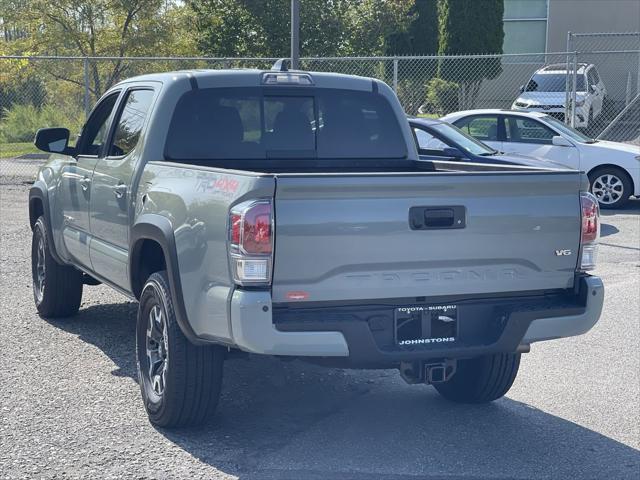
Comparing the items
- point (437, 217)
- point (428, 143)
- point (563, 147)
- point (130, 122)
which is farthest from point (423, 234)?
point (563, 147)

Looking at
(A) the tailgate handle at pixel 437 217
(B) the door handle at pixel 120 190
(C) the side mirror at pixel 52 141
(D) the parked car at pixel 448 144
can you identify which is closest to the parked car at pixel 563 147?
(D) the parked car at pixel 448 144

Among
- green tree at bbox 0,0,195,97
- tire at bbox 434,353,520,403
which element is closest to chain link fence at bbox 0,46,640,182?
green tree at bbox 0,0,195,97

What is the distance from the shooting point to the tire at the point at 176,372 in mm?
5180

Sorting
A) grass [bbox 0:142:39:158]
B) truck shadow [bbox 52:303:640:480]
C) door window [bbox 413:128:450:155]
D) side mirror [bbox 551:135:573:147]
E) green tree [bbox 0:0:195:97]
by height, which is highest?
green tree [bbox 0:0:195:97]

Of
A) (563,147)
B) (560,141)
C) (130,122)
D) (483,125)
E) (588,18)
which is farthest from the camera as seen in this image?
(588,18)

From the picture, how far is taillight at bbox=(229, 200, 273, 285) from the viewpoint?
14.8ft

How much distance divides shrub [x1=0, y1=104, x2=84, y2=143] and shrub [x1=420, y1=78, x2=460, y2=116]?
31.1 feet

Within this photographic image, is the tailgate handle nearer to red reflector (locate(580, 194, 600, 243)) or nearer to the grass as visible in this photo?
red reflector (locate(580, 194, 600, 243))

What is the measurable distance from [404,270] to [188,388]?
1.34 metres

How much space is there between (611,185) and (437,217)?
11.6m

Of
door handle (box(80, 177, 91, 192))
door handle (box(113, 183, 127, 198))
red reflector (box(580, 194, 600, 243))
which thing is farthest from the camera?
door handle (box(80, 177, 91, 192))

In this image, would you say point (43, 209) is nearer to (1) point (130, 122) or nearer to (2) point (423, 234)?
(1) point (130, 122)

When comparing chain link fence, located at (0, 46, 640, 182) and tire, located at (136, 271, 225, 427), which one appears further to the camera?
chain link fence, located at (0, 46, 640, 182)

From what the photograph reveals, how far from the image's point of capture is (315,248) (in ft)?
15.0
